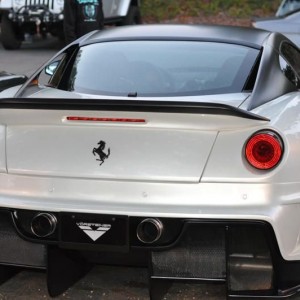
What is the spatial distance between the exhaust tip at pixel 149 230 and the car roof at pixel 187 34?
1.55 meters

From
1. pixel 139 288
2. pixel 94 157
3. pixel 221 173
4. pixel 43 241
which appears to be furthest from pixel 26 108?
pixel 139 288

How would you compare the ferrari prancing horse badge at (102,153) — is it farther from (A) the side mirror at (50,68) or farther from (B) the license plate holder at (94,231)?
(A) the side mirror at (50,68)

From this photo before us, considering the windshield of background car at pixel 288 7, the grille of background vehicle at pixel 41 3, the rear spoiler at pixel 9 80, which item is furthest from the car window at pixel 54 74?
the grille of background vehicle at pixel 41 3

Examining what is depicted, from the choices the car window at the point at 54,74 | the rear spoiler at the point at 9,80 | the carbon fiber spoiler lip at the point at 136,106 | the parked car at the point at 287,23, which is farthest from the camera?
the parked car at the point at 287,23

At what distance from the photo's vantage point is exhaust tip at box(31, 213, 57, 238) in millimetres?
2875

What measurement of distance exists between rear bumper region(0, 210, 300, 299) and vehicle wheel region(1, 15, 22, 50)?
11411 millimetres

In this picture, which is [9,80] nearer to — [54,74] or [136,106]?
[54,74]

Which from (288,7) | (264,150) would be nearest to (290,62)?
(264,150)

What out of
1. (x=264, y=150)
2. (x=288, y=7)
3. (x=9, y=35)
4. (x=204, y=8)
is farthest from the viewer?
(x=204, y=8)

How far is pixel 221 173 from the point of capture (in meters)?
2.75

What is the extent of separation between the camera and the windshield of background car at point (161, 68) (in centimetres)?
346

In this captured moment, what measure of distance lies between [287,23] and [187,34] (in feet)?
19.3

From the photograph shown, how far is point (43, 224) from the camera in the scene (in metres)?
2.90

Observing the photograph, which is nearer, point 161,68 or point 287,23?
point 161,68
